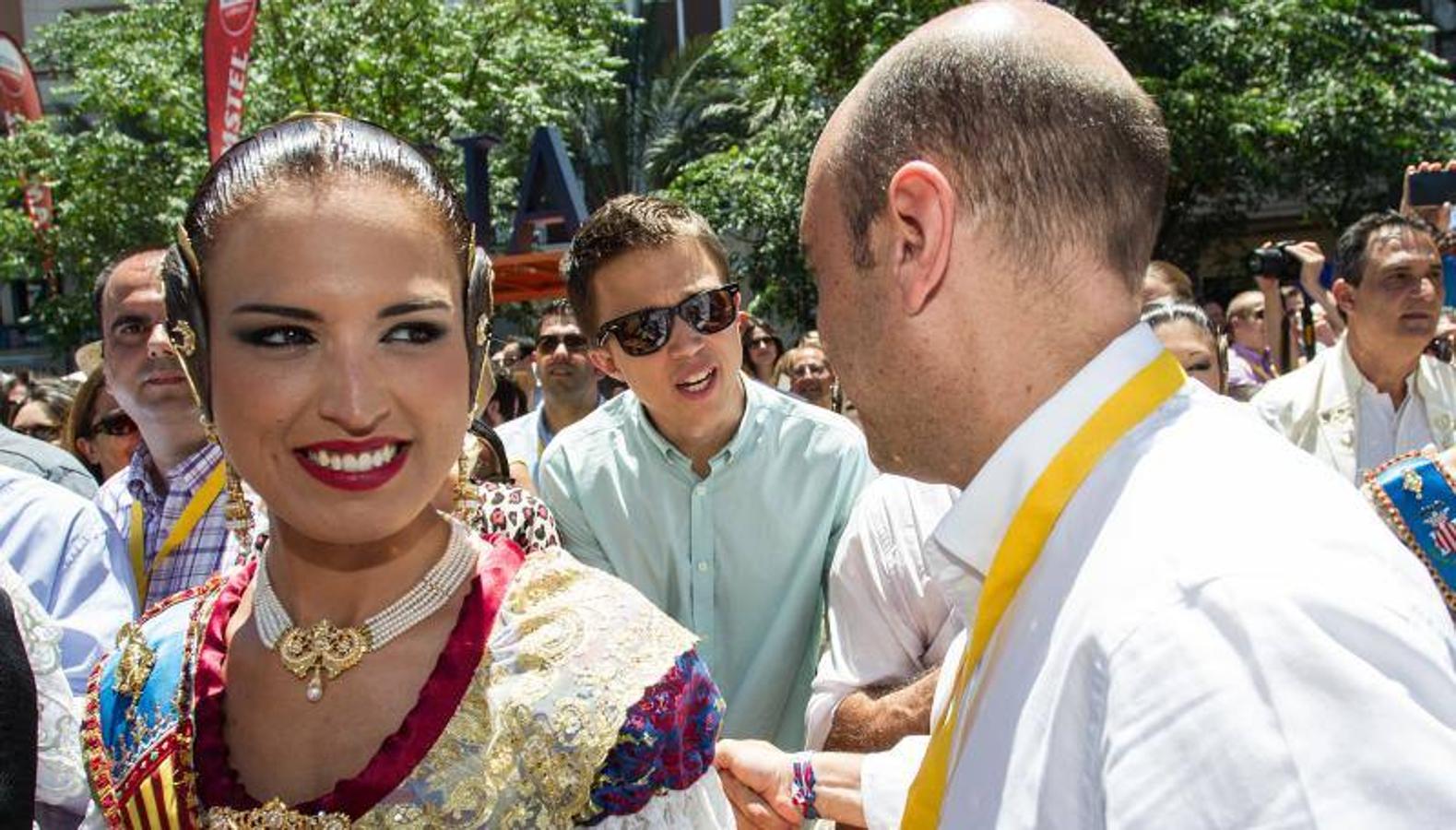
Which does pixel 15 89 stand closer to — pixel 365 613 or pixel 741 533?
pixel 741 533

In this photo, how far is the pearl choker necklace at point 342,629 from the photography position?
1.93 meters

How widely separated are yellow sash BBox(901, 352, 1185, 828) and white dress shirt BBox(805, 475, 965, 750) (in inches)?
57.9

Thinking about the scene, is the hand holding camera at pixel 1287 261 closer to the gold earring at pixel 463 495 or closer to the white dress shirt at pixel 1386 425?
the white dress shirt at pixel 1386 425

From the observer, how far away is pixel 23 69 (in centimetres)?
2573

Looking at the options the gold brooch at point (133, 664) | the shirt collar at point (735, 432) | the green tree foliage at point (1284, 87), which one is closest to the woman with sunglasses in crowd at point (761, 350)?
the shirt collar at point (735, 432)

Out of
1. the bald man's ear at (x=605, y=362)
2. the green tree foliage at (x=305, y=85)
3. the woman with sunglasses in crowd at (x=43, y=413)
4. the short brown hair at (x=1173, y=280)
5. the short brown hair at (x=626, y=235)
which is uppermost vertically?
the green tree foliage at (x=305, y=85)

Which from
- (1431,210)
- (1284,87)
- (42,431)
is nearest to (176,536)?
(42,431)

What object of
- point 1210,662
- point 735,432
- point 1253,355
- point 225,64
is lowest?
point 1253,355

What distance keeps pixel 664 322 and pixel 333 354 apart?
5.55ft

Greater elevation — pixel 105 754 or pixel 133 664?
pixel 133 664

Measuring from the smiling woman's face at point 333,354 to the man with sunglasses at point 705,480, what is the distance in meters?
1.59

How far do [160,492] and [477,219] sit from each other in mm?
10217

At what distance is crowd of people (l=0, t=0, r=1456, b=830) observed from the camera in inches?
43.6

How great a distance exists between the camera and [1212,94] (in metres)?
17.6
